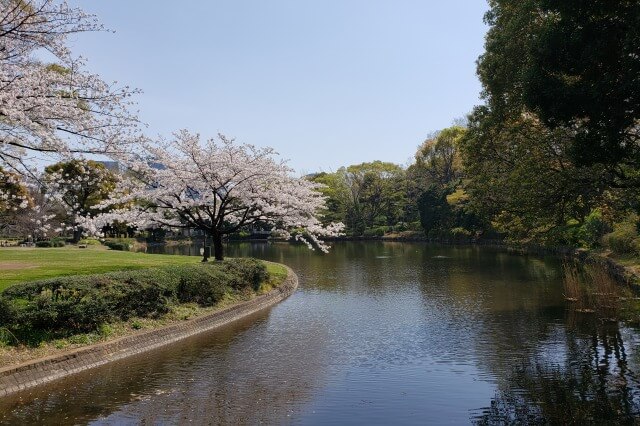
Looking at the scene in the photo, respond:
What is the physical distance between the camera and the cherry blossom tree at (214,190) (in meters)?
21.3

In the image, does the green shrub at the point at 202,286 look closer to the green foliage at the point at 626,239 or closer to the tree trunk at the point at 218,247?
the tree trunk at the point at 218,247

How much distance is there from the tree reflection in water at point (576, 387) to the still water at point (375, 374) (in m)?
0.03

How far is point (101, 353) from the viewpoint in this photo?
11.2 metres

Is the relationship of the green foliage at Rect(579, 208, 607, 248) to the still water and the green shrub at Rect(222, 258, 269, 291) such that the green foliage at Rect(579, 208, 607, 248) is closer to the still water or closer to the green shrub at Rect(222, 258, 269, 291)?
the still water

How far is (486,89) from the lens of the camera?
64.0 ft

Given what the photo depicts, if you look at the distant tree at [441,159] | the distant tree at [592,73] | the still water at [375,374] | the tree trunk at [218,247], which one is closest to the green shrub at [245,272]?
the still water at [375,374]

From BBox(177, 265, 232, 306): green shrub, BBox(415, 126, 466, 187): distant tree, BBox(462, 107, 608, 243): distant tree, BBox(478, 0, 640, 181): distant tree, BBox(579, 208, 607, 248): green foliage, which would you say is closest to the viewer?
BBox(478, 0, 640, 181): distant tree

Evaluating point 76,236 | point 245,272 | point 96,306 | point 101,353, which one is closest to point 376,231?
point 76,236

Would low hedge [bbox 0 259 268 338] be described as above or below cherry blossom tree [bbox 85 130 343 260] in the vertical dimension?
below

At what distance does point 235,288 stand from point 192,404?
35.4ft

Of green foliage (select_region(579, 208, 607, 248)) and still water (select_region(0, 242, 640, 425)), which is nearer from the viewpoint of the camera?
still water (select_region(0, 242, 640, 425))

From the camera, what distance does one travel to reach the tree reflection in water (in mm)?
7832

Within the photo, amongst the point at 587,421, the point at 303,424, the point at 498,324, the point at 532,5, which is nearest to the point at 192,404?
the point at 303,424

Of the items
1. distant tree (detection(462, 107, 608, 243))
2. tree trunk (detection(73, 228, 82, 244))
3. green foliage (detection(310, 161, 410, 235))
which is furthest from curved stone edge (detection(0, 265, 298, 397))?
green foliage (detection(310, 161, 410, 235))
